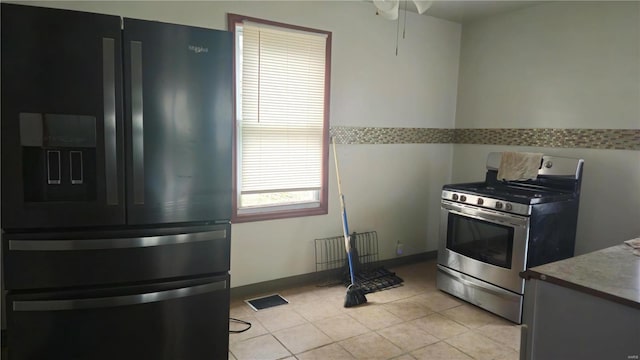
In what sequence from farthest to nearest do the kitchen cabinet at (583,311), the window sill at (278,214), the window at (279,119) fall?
the window sill at (278,214) < the window at (279,119) < the kitchen cabinet at (583,311)

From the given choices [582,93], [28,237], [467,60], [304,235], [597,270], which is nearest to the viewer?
[597,270]

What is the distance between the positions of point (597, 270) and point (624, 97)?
2.22 meters

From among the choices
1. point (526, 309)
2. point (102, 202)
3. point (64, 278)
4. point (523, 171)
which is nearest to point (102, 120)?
point (102, 202)

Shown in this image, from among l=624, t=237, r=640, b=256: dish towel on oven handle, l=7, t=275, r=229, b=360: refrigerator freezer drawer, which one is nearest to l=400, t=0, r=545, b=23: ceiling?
l=624, t=237, r=640, b=256: dish towel on oven handle

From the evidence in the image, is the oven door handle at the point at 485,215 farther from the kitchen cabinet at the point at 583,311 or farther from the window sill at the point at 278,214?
the kitchen cabinet at the point at 583,311

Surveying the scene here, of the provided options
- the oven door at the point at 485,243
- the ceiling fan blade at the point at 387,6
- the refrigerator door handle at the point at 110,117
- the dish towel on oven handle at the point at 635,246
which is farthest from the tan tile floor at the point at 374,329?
the ceiling fan blade at the point at 387,6

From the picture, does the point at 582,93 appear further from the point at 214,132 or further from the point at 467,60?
the point at 214,132

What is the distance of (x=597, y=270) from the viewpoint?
1.62 metres

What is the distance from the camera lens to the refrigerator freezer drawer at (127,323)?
1.92 metres

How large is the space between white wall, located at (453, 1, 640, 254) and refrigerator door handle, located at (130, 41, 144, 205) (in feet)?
10.8

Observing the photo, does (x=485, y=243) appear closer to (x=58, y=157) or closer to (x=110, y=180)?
(x=110, y=180)

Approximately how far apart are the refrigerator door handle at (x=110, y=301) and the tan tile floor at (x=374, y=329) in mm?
619

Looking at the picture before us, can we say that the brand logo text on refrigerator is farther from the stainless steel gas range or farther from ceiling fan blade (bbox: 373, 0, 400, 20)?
the stainless steel gas range

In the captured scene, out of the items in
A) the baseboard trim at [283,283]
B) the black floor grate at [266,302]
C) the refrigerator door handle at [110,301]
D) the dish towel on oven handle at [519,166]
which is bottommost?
the black floor grate at [266,302]
